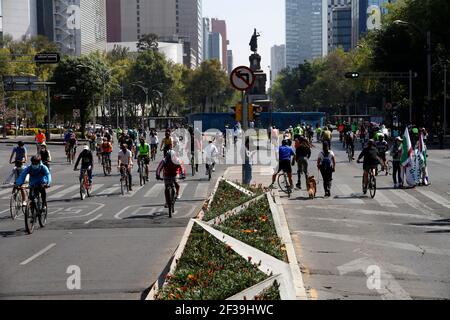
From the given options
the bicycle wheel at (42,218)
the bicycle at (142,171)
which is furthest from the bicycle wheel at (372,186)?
the bicycle wheel at (42,218)

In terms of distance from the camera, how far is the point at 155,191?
24.0 m

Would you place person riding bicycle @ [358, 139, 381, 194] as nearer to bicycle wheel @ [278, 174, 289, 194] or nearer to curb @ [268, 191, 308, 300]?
bicycle wheel @ [278, 174, 289, 194]

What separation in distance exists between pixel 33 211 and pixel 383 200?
32.3 ft

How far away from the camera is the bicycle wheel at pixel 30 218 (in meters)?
15.3

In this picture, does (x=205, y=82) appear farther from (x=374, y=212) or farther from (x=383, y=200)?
(x=374, y=212)

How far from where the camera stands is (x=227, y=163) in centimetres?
3881

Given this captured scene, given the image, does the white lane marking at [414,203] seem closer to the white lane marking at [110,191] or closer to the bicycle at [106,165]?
the white lane marking at [110,191]

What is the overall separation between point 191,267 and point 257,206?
6.36 metres

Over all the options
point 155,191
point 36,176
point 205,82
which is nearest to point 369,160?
point 155,191

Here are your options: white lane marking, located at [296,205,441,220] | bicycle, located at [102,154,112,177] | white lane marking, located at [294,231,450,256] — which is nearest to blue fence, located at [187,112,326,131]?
bicycle, located at [102,154,112,177]

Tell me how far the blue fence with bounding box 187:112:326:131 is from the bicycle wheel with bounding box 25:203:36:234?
83766 millimetres

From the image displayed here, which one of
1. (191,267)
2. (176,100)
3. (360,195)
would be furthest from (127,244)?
(176,100)

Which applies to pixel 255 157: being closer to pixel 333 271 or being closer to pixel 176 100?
pixel 333 271
